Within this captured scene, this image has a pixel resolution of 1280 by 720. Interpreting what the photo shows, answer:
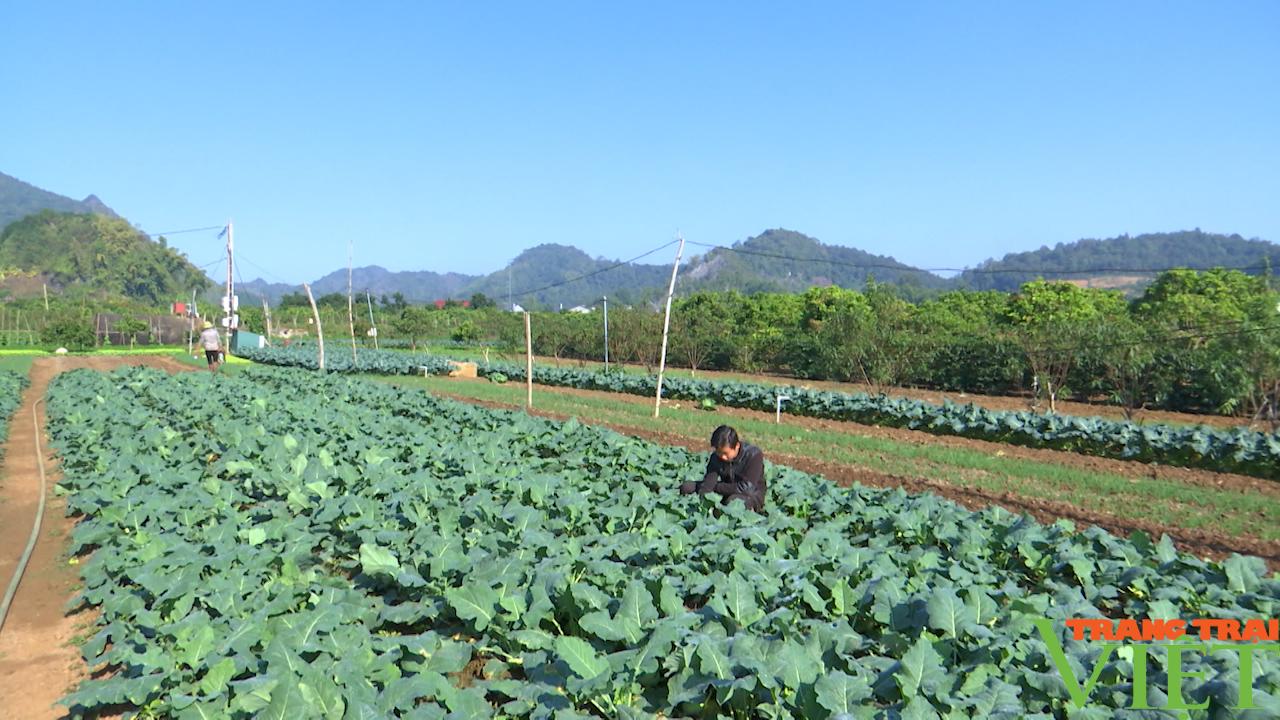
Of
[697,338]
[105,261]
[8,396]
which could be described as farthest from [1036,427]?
[105,261]

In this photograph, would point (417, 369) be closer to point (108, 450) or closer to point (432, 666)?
point (108, 450)

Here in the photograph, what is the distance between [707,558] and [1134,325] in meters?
20.1

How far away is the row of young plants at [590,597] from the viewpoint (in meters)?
3.63

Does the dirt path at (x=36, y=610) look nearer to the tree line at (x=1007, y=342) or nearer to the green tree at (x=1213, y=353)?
the tree line at (x=1007, y=342)

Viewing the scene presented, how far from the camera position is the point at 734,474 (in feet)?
25.4

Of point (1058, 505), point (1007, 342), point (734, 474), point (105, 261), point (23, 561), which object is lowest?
point (1058, 505)

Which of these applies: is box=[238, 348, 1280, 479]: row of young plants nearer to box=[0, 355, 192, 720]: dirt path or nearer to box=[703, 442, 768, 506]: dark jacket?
box=[703, 442, 768, 506]: dark jacket

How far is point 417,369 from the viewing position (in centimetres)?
3634

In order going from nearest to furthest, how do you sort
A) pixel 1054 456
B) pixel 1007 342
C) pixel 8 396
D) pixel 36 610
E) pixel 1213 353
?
1. pixel 36 610
2. pixel 1054 456
3. pixel 8 396
4. pixel 1213 353
5. pixel 1007 342

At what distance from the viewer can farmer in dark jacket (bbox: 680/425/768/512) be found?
7.57 metres

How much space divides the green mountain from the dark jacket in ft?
387

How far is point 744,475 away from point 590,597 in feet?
11.3

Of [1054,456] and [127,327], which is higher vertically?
[127,327]

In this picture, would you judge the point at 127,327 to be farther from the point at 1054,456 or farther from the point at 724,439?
the point at 724,439
